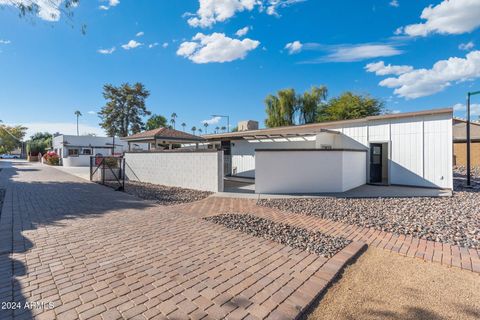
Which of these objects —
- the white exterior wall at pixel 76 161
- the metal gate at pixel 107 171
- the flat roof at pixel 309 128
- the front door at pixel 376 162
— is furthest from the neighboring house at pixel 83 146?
the front door at pixel 376 162

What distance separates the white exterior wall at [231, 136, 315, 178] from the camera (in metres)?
12.8

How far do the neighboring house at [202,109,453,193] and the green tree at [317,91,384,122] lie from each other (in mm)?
15696

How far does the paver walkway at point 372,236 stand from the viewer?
3629mm

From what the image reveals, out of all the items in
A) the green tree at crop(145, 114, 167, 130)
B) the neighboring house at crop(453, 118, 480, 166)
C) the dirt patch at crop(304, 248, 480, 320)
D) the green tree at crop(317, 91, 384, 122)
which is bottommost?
the dirt patch at crop(304, 248, 480, 320)

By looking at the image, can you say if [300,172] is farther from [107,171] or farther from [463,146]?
[463,146]

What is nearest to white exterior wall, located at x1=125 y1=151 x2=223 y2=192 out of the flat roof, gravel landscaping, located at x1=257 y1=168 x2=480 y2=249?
gravel landscaping, located at x1=257 y1=168 x2=480 y2=249

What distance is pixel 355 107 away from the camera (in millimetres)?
26406

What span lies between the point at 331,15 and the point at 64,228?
45.7 feet

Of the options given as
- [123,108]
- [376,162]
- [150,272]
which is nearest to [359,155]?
[376,162]

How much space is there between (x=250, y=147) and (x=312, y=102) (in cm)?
1939

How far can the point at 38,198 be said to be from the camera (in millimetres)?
8234

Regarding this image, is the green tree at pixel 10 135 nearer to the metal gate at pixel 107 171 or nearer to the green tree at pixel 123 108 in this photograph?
the green tree at pixel 123 108

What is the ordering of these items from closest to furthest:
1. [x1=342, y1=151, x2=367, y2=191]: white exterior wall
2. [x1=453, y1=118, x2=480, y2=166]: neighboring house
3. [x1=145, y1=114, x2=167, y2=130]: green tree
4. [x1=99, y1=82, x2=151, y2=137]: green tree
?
[x1=342, y1=151, x2=367, y2=191]: white exterior wall → [x1=453, y1=118, x2=480, y2=166]: neighboring house → [x1=99, y1=82, x2=151, y2=137]: green tree → [x1=145, y1=114, x2=167, y2=130]: green tree

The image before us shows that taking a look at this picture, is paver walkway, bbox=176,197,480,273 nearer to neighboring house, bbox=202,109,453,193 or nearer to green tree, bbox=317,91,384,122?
neighboring house, bbox=202,109,453,193
